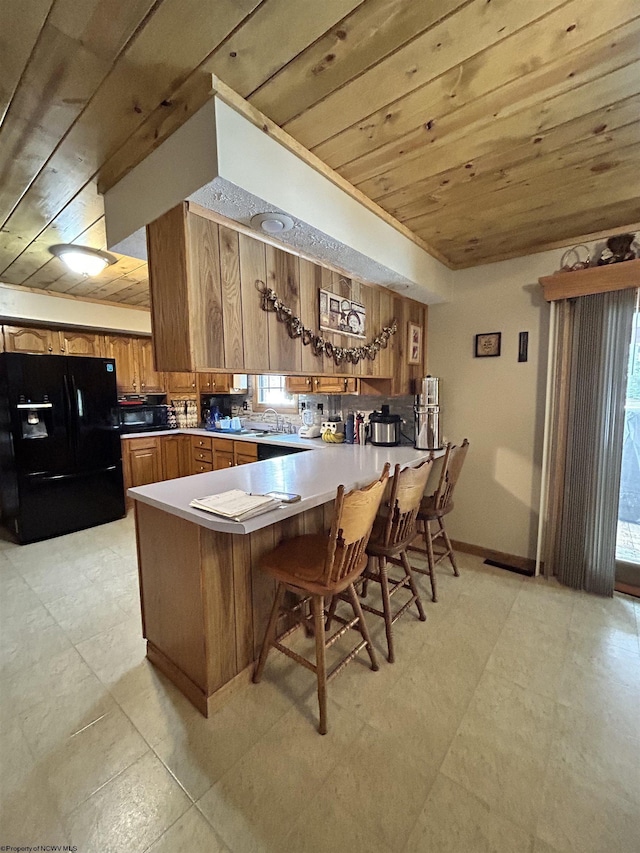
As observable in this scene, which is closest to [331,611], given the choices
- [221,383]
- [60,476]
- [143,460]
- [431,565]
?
[431,565]

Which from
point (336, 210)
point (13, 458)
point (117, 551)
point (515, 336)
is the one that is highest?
point (336, 210)

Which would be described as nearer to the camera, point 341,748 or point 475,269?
point 341,748

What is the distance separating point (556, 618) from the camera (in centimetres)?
219

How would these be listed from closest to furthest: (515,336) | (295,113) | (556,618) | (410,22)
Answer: (410,22), (295,113), (556,618), (515,336)

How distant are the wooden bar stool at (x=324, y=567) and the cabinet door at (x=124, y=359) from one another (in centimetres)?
378

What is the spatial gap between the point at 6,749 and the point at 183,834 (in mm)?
852

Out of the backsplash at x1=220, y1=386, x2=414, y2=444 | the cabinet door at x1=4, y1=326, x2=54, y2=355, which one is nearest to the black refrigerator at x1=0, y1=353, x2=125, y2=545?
the cabinet door at x1=4, y1=326, x2=54, y2=355

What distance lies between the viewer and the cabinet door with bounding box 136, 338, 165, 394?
4.72 m

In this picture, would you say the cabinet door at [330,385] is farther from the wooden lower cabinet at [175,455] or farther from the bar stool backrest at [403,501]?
the bar stool backrest at [403,501]

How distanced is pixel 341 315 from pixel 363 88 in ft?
3.84

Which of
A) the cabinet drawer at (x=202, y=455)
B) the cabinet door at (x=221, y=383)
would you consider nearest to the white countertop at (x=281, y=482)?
the cabinet drawer at (x=202, y=455)

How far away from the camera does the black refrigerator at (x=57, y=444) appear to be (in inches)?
130

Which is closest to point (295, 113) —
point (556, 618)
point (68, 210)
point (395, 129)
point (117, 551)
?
point (395, 129)

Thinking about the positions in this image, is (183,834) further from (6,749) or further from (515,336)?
(515,336)
